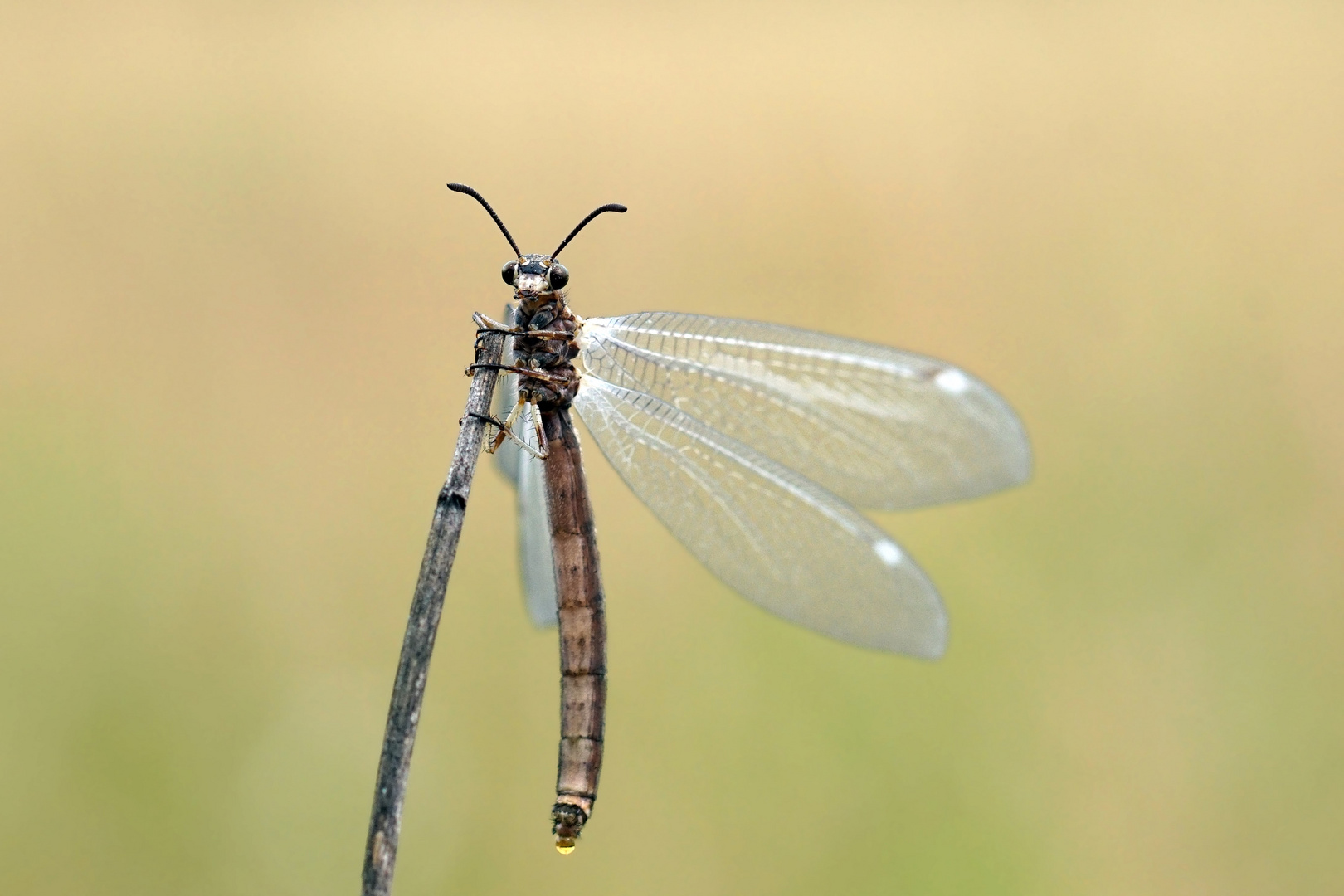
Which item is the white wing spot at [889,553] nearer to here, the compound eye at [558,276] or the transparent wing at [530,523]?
the transparent wing at [530,523]

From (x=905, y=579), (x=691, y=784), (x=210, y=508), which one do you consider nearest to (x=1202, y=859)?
(x=691, y=784)

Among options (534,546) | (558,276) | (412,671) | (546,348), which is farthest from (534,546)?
(412,671)

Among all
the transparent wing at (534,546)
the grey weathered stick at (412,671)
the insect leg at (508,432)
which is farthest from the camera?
the transparent wing at (534,546)

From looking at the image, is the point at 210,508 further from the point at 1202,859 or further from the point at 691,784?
the point at 1202,859

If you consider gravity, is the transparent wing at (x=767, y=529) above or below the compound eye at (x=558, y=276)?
below

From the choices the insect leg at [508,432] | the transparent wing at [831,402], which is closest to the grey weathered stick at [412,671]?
the insect leg at [508,432]

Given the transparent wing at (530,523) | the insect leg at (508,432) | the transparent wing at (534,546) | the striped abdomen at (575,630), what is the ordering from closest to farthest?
the insect leg at (508,432)
the striped abdomen at (575,630)
the transparent wing at (530,523)
the transparent wing at (534,546)
